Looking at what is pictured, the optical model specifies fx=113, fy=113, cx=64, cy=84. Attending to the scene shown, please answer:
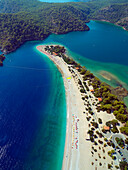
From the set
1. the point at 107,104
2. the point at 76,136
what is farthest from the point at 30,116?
the point at 107,104

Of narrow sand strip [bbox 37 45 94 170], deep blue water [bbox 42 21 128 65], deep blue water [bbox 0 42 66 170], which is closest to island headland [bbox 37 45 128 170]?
narrow sand strip [bbox 37 45 94 170]

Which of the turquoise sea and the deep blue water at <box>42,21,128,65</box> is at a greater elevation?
the deep blue water at <box>42,21,128,65</box>

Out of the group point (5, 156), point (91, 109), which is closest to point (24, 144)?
point (5, 156)

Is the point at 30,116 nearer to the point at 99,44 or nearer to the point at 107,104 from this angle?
the point at 107,104

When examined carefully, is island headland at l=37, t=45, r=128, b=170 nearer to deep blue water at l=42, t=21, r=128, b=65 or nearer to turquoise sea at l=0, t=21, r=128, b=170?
turquoise sea at l=0, t=21, r=128, b=170

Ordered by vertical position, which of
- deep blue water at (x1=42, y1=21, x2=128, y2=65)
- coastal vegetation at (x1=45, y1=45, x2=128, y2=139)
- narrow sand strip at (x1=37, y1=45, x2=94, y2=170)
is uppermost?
deep blue water at (x1=42, y1=21, x2=128, y2=65)

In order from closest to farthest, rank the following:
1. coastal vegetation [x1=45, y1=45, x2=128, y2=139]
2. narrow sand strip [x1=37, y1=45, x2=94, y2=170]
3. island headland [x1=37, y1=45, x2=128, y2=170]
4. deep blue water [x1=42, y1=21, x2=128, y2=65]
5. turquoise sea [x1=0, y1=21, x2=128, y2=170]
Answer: narrow sand strip [x1=37, y1=45, x2=94, y2=170], island headland [x1=37, y1=45, x2=128, y2=170], turquoise sea [x1=0, y1=21, x2=128, y2=170], coastal vegetation [x1=45, y1=45, x2=128, y2=139], deep blue water [x1=42, y1=21, x2=128, y2=65]

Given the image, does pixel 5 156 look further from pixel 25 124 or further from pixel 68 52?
pixel 68 52
